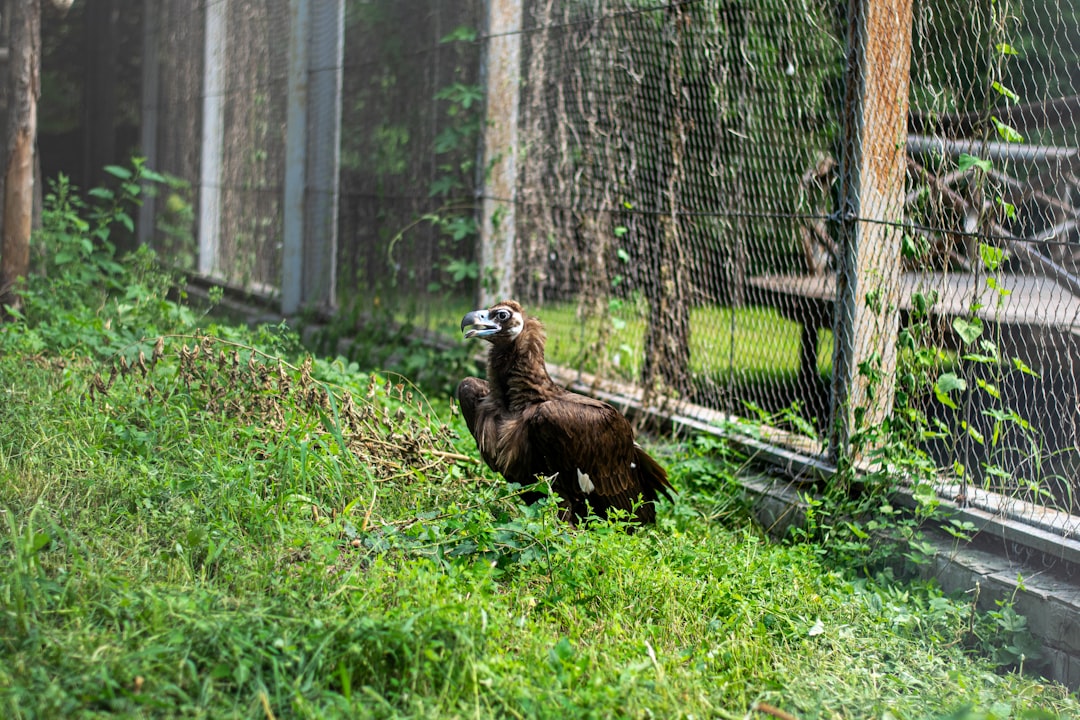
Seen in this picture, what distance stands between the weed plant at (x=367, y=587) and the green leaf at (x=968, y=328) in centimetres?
107

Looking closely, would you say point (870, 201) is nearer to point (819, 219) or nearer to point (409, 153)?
point (819, 219)

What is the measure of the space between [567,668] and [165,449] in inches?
89.8

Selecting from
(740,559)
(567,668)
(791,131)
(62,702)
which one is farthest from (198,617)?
(791,131)

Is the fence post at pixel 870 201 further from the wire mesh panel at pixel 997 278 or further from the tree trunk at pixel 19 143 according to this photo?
the tree trunk at pixel 19 143

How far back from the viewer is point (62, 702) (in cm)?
272

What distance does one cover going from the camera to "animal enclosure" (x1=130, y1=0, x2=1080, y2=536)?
4.82 m

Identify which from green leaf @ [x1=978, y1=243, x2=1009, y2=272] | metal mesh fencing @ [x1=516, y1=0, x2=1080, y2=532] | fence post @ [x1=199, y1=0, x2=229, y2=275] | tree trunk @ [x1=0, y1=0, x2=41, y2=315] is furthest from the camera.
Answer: fence post @ [x1=199, y1=0, x2=229, y2=275]

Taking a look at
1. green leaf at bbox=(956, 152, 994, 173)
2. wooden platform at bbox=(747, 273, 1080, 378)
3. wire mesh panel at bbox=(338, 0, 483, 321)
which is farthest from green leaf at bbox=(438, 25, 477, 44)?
green leaf at bbox=(956, 152, 994, 173)

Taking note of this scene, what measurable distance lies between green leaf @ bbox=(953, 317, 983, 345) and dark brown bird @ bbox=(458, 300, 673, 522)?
151 centimetres

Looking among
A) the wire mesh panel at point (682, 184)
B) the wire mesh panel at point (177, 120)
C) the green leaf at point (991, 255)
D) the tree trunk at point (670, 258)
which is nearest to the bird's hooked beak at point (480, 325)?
the wire mesh panel at point (682, 184)

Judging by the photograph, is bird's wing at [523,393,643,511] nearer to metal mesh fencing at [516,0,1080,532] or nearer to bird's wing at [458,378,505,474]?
bird's wing at [458,378,505,474]

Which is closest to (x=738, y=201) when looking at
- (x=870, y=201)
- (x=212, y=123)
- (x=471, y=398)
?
(x=870, y=201)

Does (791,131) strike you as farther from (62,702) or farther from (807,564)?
(62,702)

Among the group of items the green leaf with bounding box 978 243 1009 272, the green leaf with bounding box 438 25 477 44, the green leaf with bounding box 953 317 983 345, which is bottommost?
the green leaf with bounding box 953 317 983 345
